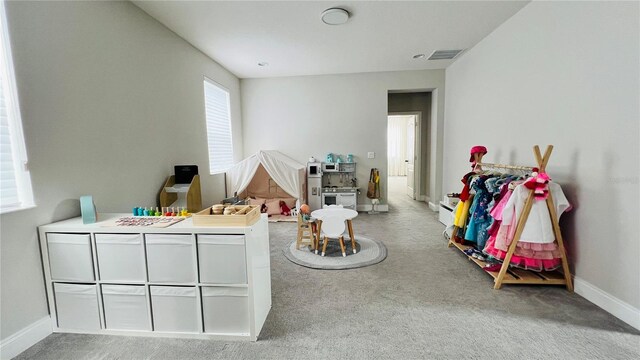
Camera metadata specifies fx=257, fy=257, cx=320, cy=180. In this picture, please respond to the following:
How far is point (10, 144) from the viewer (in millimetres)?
1562

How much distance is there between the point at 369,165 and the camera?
5.08m

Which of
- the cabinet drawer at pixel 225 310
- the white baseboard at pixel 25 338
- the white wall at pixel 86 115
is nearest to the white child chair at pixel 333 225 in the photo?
the cabinet drawer at pixel 225 310

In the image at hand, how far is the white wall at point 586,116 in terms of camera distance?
173 cm

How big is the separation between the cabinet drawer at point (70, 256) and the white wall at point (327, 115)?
3751 millimetres

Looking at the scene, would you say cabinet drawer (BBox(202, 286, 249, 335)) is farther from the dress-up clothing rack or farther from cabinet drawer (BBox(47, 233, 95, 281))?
the dress-up clothing rack

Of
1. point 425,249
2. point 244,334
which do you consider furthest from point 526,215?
point 244,334

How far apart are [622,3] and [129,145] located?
4.01 meters

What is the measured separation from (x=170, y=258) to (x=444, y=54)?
4.41 m

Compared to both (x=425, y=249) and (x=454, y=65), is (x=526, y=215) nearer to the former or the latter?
(x=425, y=249)

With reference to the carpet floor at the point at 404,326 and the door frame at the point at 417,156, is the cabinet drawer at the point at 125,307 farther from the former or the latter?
the door frame at the point at 417,156

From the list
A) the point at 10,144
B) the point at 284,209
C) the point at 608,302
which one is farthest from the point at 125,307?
the point at 608,302

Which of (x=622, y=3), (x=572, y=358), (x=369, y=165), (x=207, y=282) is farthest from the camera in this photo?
(x=369, y=165)

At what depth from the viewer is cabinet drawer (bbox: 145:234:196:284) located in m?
1.59

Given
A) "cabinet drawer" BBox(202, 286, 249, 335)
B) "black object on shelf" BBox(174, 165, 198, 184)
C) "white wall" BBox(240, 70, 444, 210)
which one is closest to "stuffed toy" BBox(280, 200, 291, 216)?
"white wall" BBox(240, 70, 444, 210)
